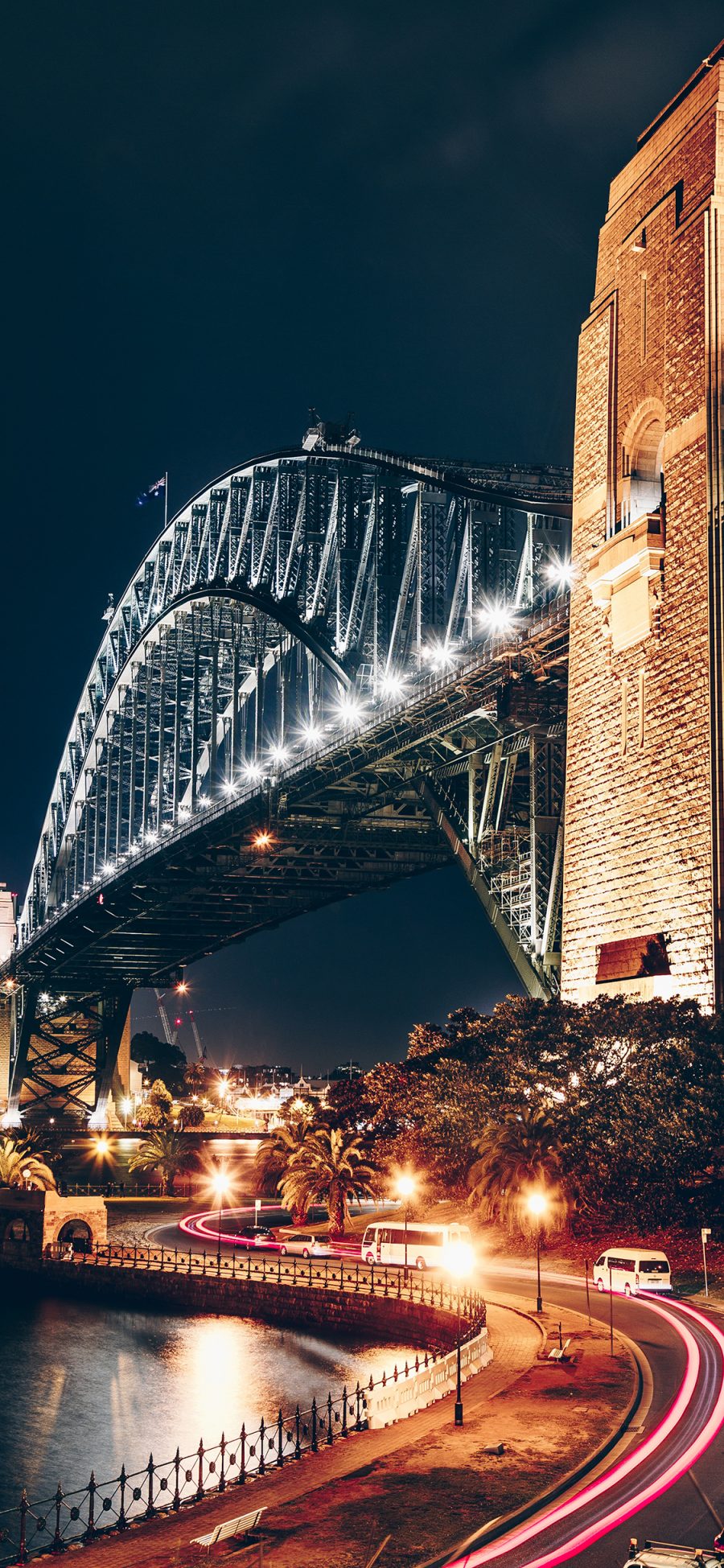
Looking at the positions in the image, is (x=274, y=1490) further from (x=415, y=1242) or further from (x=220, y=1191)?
(x=220, y=1191)

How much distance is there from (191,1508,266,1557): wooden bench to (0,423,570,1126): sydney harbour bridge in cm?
3159

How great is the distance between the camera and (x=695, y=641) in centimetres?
3912

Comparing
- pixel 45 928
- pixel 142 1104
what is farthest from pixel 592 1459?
pixel 142 1104

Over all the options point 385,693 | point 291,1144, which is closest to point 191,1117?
point 291,1144

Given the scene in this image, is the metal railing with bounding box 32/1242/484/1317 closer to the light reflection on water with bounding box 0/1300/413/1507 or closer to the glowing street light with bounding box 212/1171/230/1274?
the glowing street light with bounding box 212/1171/230/1274

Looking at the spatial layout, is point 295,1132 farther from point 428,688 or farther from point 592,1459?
point 592,1459

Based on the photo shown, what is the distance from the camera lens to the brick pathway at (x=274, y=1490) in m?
21.5

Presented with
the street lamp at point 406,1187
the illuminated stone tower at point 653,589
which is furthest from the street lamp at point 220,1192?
the illuminated stone tower at point 653,589

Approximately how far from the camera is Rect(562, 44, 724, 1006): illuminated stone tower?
38594 millimetres

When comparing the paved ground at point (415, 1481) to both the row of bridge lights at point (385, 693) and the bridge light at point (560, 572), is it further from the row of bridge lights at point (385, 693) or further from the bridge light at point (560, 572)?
the row of bridge lights at point (385, 693)

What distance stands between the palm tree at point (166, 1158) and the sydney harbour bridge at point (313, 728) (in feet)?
43.9

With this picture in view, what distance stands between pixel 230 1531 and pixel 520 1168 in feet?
72.5

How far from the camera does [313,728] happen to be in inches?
2670

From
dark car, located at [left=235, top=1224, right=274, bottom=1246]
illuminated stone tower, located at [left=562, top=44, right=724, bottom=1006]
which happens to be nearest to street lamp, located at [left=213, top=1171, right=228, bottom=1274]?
dark car, located at [left=235, top=1224, right=274, bottom=1246]
